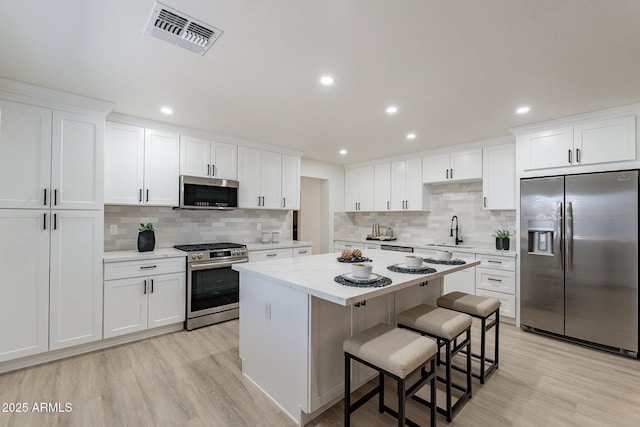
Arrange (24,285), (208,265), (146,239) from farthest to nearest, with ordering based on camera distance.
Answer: (208,265) < (146,239) < (24,285)

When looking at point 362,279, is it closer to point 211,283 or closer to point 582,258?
point 211,283

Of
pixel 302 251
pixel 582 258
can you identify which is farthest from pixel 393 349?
pixel 302 251

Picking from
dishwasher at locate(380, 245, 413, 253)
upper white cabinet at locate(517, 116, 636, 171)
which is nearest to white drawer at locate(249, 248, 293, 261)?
dishwasher at locate(380, 245, 413, 253)

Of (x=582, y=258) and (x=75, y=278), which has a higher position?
(x=582, y=258)

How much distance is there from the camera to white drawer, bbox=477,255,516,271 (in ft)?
12.0

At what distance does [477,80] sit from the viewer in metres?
2.37

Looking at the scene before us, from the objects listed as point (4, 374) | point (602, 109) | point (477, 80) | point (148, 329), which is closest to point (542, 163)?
point (602, 109)

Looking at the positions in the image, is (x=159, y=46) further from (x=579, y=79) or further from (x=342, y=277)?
(x=579, y=79)

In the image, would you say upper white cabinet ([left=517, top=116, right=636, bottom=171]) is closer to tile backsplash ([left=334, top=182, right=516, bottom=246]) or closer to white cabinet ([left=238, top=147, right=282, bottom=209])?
tile backsplash ([left=334, top=182, right=516, bottom=246])

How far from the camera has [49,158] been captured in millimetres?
2670

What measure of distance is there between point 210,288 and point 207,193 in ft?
4.00

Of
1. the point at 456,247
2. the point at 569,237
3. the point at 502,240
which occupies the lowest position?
the point at 456,247

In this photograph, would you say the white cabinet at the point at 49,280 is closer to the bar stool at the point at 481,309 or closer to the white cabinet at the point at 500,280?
the bar stool at the point at 481,309

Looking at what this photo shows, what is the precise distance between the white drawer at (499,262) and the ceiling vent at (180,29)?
12.8ft
